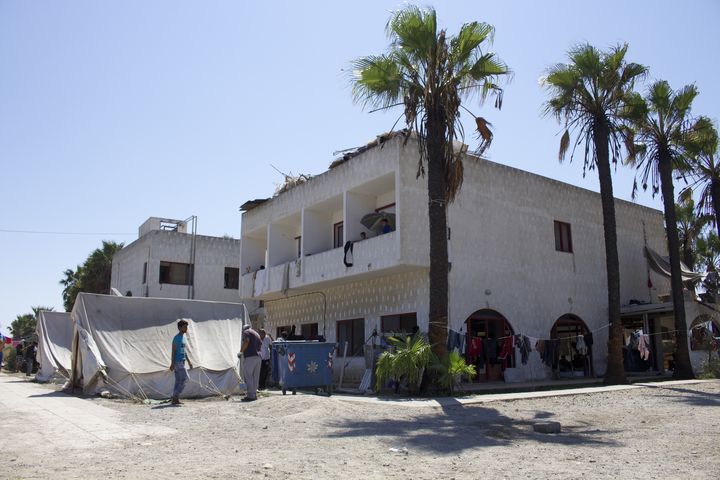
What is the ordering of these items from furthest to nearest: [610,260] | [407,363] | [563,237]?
[563,237] → [610,260] → [407,363]

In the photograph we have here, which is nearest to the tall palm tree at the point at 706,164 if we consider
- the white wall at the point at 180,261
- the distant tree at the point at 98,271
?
the white wall at the point at 180,261

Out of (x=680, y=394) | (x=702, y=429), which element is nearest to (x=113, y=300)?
(x=702, y=429)

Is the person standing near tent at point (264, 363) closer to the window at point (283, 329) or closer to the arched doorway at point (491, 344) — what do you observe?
the arched doorway at point (491, 344)

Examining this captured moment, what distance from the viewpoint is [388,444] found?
7.92m

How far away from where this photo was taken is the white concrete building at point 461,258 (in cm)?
1834

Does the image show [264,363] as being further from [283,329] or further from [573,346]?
[573,346]

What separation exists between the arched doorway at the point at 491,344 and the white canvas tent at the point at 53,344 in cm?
1359

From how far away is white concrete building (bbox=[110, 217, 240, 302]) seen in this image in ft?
108

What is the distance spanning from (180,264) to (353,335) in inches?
634

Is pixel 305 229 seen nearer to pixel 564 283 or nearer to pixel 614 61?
pixel 564 283

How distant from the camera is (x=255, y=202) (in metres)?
26.6

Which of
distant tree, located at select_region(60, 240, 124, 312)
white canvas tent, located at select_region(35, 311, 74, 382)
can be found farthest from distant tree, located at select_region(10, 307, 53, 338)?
white canvas tent, located at select_region(35, 311, 74, 382)

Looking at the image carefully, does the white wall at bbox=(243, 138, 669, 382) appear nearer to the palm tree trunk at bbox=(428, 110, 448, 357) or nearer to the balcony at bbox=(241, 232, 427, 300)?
the balcony at bbox=(241, 232, 427, 300)

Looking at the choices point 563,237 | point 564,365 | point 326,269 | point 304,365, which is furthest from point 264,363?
point 563,237
